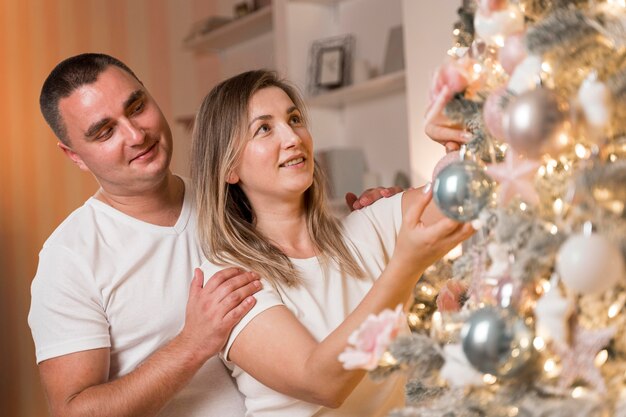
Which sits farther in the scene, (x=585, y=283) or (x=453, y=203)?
(x=453, y=203)

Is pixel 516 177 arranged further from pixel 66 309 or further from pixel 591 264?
pixel 66 309

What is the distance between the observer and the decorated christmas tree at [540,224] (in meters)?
0.85

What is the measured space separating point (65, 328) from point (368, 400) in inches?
28.2

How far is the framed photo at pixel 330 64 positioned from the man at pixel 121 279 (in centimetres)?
169

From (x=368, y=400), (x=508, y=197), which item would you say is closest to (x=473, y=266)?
(x=508, y=197)

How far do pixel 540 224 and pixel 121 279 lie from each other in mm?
1248

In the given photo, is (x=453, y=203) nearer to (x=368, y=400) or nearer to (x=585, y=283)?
(x=585, y=283)

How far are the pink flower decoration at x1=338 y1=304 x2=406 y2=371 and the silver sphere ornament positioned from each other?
14 cm

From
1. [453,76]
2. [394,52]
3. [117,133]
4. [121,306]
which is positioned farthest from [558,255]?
[394,52]

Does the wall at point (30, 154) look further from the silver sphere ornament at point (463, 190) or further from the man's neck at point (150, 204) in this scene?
the silver sphere ornament at point (463, 190)

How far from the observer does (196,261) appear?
6.62ft

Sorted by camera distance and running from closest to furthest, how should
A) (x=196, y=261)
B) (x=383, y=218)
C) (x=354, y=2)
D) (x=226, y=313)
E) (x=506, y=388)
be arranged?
(x=506, y=388) < (x=226, y=313) < (x=383, y=218) < (x=196, y=261) < (x=354, y=2)

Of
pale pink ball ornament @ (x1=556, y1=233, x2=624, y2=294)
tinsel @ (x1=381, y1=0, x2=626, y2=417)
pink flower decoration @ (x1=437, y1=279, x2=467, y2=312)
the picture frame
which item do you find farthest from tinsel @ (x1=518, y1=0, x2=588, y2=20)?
the picture frame

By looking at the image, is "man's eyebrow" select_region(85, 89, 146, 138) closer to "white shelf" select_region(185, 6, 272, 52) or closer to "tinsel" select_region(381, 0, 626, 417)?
"tinsel" select_region(381, 0, 626, 417)
